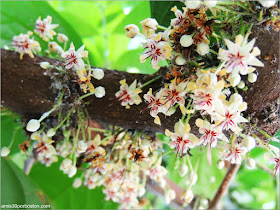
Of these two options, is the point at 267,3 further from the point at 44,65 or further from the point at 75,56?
the point at 44,65

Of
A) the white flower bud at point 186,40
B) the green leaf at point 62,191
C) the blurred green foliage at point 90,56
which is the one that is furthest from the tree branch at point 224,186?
the white flower bud at point 186,40

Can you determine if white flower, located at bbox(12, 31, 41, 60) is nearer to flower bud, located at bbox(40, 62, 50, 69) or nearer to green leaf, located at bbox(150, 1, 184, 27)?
flower bud, located at bbox(40, 62, 50, 69)

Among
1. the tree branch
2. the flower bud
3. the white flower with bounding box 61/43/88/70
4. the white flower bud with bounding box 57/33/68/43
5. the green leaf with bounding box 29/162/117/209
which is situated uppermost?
the white flower bud with bounding box 57/33/68/43

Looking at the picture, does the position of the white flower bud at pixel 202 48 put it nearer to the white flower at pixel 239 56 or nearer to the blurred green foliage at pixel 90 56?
the white flower at pixel 239 56

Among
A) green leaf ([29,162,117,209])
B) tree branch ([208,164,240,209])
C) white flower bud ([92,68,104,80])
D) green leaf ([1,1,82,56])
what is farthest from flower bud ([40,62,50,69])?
tree branch ([208,164,240,209])

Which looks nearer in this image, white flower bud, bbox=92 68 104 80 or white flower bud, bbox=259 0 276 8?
white flower bud, bbox=259 0 276 8

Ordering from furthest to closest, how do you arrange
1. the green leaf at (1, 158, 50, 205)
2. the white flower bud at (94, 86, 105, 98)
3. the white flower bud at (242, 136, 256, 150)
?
the green leaf at (1, 158, 50, 205), the white flower bud at (94, 86, 105, 98), the white flower bud at (242, 136, 256, 150)

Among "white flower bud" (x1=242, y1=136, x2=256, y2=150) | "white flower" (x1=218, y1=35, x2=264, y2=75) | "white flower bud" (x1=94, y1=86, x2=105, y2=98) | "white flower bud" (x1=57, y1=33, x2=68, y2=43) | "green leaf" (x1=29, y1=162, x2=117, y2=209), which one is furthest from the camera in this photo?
"green leaf" (x1=29, y1=162, x2=117, y2=209)
